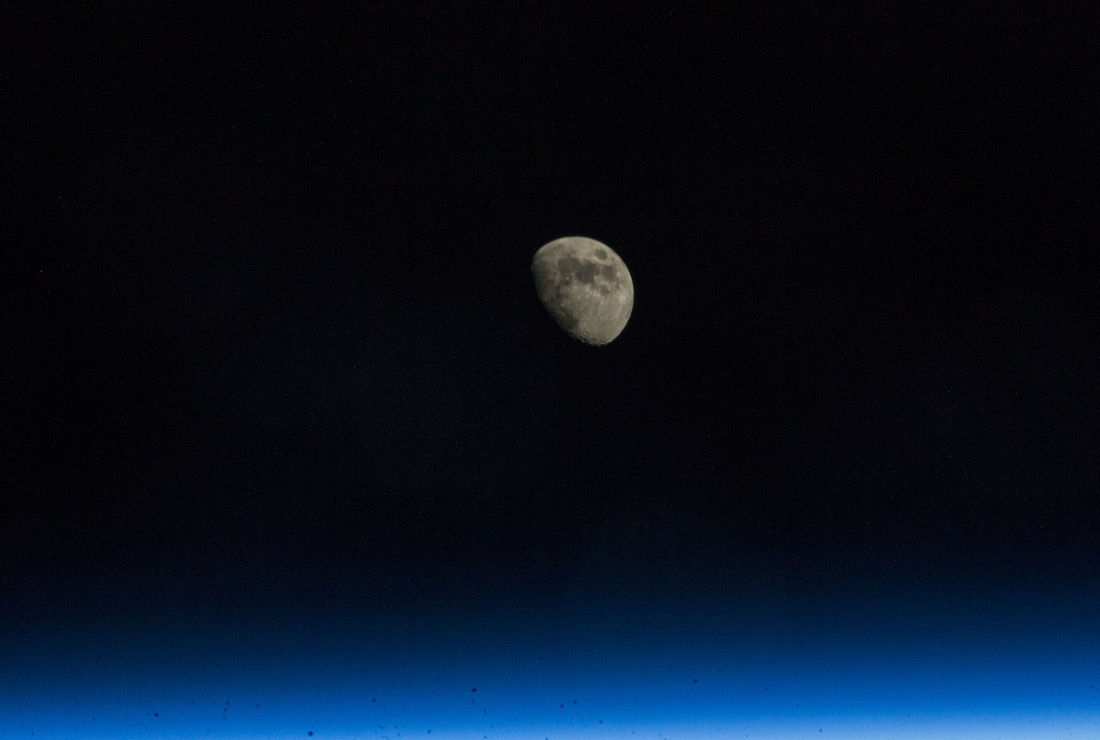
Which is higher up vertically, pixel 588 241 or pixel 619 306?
pixel 588 241

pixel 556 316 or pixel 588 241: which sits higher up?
pixel 588 241
